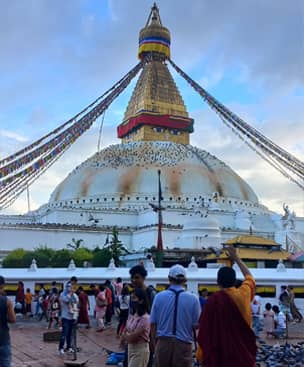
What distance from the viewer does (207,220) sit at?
40844 mm

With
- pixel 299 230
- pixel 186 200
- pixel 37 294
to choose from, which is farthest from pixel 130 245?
pixel 37 294

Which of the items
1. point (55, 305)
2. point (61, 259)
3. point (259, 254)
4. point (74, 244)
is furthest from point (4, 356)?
point (74, 244)

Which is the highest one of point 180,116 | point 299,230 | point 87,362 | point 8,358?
point 180,116

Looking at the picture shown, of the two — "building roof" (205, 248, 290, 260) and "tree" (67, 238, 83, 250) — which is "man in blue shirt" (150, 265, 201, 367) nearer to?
"building roof" (205, 248, 290, 260)

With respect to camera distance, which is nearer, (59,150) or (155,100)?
(59,150)

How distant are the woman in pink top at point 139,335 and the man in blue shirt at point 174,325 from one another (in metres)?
0.37

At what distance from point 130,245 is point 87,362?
117 feet

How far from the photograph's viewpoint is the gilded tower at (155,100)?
58.7 meters

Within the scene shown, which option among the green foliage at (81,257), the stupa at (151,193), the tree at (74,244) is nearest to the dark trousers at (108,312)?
the green foliage at (81,257)

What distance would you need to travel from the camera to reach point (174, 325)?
5527 millimetres

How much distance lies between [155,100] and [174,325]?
5522cm

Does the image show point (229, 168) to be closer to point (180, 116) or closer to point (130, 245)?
point (180, 116)

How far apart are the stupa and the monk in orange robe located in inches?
1357

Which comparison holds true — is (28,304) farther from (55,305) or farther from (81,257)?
(81,257)
